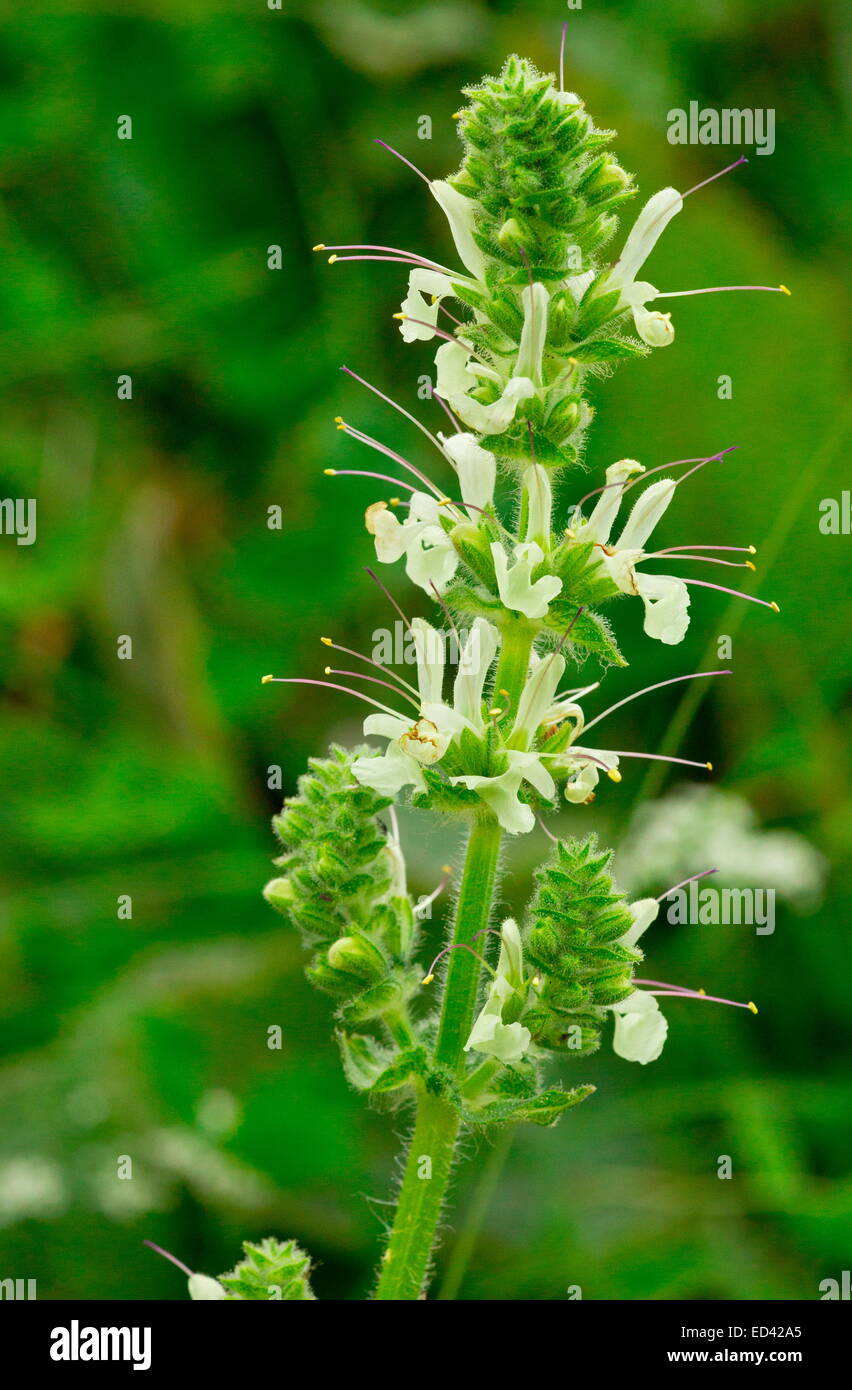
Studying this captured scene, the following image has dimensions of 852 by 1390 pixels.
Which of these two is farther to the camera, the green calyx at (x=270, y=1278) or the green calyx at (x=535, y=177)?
the green calyx at (x=270, y=1278)

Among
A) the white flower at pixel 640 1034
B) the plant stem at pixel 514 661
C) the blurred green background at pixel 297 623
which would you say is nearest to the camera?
the white flower at pixel 640 1034

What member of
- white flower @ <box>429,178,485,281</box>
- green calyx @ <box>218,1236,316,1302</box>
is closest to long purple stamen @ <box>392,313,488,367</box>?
white flower @ <box>429,178,485,281</box>

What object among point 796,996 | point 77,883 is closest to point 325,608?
point 77,883

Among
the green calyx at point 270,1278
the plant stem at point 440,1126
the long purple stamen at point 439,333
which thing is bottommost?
the green calyx at point 270,1278

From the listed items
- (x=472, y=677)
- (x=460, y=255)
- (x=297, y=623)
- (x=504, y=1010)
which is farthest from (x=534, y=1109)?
(x=297, y=623)

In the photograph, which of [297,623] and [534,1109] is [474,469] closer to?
[534,1109]

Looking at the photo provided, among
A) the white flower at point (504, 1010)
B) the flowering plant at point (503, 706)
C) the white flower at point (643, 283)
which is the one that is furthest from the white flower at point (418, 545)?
the white flower at point (504, 1010)

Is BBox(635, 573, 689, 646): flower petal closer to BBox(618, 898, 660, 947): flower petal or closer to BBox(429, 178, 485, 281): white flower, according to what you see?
BBox(618, 898, 660, 947): flower petal

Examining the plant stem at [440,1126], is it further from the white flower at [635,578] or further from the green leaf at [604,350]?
the green leaf at [604,350]
